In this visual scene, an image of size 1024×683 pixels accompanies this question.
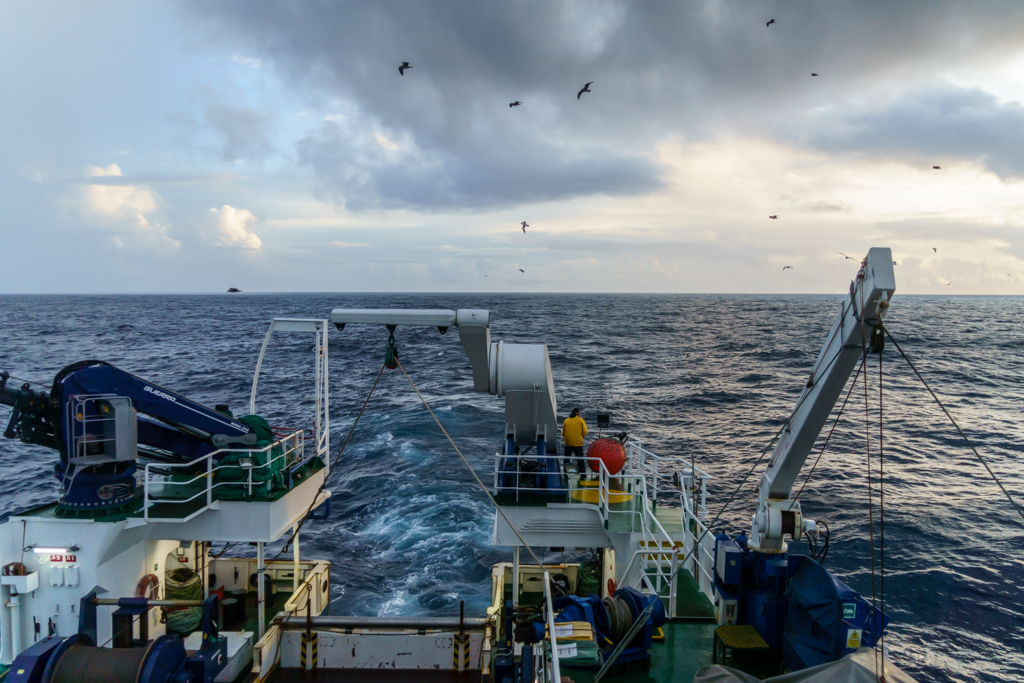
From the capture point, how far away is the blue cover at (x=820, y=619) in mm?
7832

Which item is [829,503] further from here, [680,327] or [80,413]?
[680,327]

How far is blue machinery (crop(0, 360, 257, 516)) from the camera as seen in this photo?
10.4m

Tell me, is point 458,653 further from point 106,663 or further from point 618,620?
point 106,663

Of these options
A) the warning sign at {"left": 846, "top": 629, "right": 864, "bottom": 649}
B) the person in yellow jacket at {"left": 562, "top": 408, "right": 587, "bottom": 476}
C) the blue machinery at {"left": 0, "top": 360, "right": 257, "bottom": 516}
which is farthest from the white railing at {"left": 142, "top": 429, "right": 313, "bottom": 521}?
the warning sign at {"left": 846, "top": 629, "right": 864, "bottom": 649}

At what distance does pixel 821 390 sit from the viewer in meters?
7.96

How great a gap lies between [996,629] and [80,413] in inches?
844

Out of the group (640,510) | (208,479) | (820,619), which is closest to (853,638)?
(820,619)

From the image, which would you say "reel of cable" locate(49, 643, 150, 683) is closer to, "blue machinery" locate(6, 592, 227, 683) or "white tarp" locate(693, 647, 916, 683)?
"blue machinery" locate(6, 592, 227, 683)

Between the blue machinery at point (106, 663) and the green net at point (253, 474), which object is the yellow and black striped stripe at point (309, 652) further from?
the blue machinery at point (106, 663)

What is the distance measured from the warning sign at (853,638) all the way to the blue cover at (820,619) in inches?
0.9

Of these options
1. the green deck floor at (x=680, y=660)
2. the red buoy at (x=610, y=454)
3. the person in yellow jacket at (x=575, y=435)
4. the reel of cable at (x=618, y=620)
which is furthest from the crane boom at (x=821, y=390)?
the person in yellow jacket at (x=575, y=435)

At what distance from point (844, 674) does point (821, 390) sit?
3390 millimetres

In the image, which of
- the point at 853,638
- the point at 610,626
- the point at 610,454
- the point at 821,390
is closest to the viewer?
Result: the point at 853,638

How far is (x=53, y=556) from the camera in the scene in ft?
33.5
